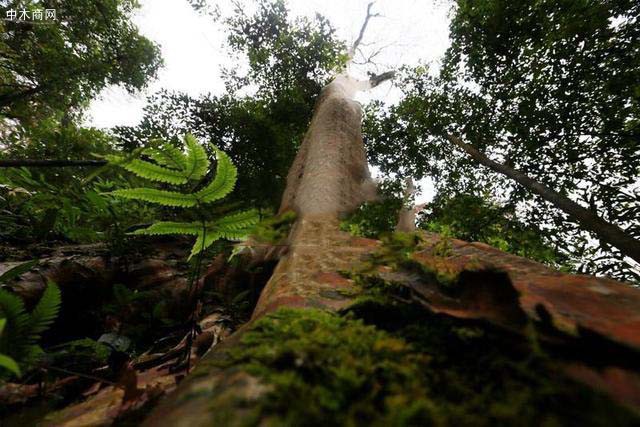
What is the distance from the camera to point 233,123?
6.77 metres

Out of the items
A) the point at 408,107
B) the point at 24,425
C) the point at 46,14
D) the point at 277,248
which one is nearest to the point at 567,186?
the point at 408,107

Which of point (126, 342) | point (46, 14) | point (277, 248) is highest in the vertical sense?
point (46, 14)

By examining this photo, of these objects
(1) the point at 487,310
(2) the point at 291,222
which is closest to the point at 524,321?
(1) the point at 487,310

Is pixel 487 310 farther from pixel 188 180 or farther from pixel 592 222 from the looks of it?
pixel 592 222

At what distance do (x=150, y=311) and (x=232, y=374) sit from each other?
2.21 m

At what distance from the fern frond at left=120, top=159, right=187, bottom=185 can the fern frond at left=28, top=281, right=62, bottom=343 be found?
61 cm

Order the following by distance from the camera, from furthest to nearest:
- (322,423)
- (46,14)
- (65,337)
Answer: (46,14)
(65,337)
(322,423)

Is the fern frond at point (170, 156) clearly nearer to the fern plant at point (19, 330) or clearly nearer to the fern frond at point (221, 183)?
the fern frond at point (221, 183)

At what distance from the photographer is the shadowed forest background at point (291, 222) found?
591 millimetres

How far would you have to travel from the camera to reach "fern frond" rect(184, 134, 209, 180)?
53.2 inches

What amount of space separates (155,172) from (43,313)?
2.41 feet

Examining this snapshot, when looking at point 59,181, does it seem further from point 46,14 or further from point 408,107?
point 408,107

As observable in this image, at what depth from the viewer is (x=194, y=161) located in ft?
4.44

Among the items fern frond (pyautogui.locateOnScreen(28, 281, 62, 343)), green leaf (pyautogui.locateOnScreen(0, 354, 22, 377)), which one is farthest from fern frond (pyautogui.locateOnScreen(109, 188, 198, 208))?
green leaf (pyautogui.locateOnScreen(0, 354, 22, 377))
